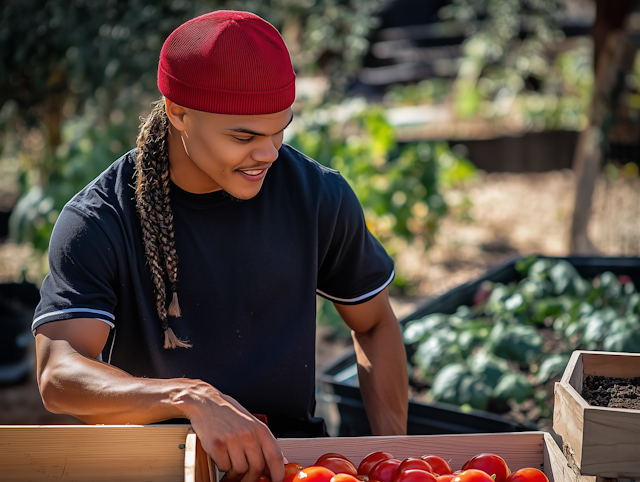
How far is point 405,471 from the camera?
1.28 m

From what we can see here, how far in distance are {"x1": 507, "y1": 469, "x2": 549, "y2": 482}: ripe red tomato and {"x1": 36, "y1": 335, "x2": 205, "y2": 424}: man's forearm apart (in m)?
0.61

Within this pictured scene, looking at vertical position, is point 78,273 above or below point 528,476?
above

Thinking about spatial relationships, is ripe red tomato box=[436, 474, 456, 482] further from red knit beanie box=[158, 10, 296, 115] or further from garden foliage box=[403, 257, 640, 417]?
garden foliage box=[403, 257, 640, 417]

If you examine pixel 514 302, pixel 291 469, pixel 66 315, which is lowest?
pixel 514 302

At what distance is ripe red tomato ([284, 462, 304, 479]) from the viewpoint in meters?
1.33

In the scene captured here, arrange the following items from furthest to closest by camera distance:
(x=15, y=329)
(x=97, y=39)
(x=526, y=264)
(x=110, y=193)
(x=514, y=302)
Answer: (x=15, y=329)
(x=97, y=39)
(x=526, y=264)
(x=514, y=302)
(x=110, y=193)

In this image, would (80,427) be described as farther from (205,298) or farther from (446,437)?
(446,437)

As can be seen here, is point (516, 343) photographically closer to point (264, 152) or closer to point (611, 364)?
point (611, 364)

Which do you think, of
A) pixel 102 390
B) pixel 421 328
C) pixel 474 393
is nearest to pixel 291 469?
pixel 102 390

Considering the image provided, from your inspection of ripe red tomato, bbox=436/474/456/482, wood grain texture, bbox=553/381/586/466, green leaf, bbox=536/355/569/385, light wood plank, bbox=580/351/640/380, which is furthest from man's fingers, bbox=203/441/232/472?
green leaf, bbox=536/355/569/385

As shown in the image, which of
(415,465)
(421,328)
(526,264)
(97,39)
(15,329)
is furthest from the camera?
(15,329)

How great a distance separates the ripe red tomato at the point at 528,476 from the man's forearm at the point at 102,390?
610 mm

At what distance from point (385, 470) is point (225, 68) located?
874 millimetres

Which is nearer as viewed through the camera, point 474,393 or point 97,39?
point 474,393
